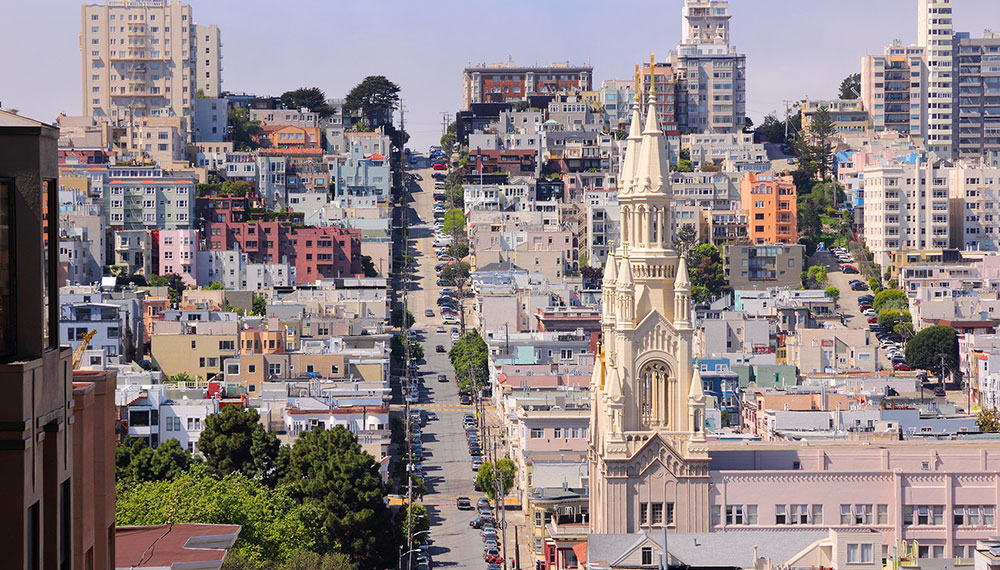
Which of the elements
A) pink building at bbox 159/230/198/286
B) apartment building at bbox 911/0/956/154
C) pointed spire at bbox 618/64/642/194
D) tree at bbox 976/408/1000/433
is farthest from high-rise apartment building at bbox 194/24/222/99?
pointed spire at bbox 618/64/642/194

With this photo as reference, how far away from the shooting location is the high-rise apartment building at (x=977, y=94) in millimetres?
185125

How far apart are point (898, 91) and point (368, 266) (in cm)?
6819

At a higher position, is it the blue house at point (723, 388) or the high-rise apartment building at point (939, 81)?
the high-rise apartment building at point (939, 81)

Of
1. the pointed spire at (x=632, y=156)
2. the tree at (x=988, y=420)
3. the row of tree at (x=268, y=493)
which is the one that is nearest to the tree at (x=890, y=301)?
the tree at (x=988, y=420)

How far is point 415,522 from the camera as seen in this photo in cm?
6519

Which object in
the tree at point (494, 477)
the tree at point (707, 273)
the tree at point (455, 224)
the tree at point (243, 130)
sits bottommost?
the tree at point (494, 477)

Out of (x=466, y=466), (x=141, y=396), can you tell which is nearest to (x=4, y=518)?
(x=141, y=396)

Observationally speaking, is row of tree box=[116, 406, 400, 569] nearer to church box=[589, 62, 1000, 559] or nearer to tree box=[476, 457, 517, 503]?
church box=[589, 62, 1000, 559]

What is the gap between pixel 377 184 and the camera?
158 meters

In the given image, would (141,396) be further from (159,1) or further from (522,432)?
(159,1)

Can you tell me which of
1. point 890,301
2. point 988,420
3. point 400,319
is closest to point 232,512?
point 988,420

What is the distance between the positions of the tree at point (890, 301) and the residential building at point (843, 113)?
54841mm

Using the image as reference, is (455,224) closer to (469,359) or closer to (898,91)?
(469,359)

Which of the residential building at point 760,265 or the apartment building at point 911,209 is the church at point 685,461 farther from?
the apartment building at point 911,209
